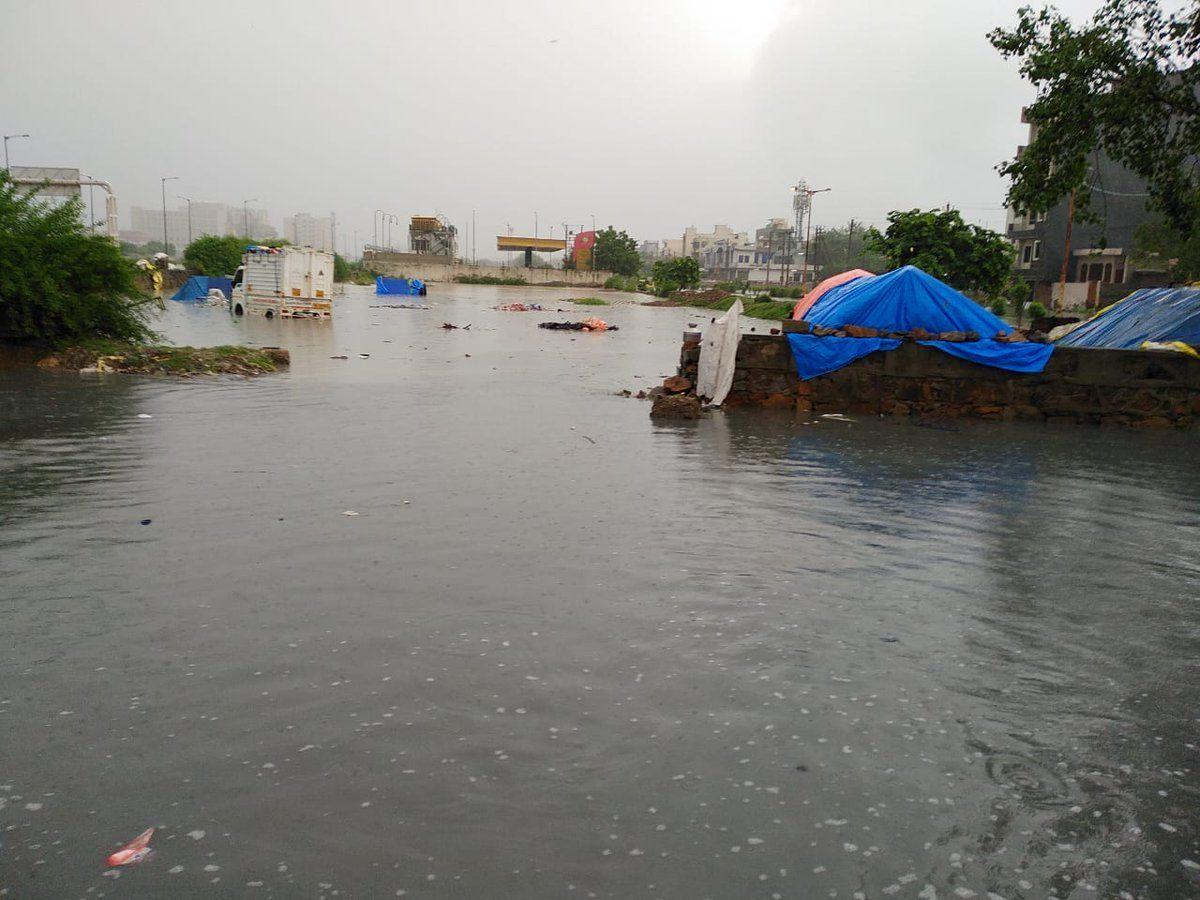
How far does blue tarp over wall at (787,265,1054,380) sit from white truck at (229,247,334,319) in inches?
1057

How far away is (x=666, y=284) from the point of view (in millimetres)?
92750

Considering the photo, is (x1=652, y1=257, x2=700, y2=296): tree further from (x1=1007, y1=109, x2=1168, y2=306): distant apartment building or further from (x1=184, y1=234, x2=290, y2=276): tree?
(x1=184, y1=234, x2=290, y2=276): tree

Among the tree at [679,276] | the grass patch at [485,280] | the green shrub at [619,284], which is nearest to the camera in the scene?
the tree at [679,276]

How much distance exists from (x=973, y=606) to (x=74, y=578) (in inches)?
223

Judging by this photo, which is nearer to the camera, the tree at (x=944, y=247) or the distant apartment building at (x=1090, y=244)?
the tree at (x=944, y=247)

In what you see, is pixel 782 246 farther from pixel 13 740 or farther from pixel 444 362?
pixel 13 740

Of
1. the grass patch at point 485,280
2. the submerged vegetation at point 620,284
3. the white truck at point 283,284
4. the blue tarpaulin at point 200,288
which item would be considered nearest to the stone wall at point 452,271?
the grass patch at point 485,280

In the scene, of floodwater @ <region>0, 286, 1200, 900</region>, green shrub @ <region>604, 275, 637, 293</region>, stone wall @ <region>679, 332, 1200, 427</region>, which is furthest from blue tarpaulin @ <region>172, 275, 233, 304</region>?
green shrub @ <region>604, 275, 637, 293</region>

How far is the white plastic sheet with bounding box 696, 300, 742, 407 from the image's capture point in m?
14.2

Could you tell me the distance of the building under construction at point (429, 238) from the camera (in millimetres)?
129125

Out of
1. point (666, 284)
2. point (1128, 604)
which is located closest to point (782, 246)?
point (666, 284)

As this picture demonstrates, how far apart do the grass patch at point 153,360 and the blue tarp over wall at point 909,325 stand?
10789 mm

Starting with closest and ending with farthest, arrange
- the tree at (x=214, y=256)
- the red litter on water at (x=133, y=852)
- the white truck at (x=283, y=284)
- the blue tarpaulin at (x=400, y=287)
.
→ 1. the red litter on water at (x=133, y=852)
2. the white truck at (x=283, y=284)
3. the tree at (x=214, y=256)
4. the blue tarpaulin at (x=400, y=287)

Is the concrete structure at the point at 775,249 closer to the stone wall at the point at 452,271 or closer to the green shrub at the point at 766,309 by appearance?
the stone wall at the point at 452,271
